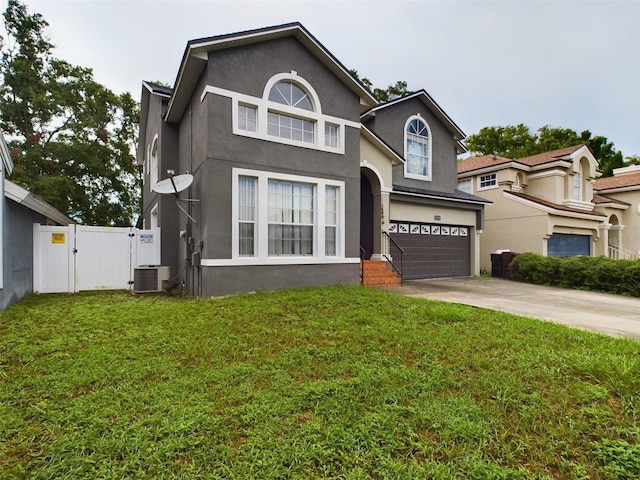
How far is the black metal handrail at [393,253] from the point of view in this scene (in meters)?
11.8

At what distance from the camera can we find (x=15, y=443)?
2.53 metres

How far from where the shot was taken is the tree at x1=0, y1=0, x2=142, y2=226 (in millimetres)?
19266

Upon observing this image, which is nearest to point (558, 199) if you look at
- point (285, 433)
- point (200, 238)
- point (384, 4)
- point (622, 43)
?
point (622, 43)

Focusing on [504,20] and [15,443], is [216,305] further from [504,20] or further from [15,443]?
[504,20]

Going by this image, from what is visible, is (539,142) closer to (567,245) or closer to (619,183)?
(619,183)

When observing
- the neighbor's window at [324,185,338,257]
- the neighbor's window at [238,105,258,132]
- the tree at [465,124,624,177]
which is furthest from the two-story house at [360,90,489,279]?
the tree at [465,124,624,177]

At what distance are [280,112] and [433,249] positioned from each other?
872 cm

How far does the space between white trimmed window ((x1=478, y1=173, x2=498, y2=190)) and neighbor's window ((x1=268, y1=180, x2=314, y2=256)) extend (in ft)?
44.7

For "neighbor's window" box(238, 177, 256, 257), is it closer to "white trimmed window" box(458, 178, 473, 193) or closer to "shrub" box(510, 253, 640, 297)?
"shrub" box(510, 253, 640, 297)

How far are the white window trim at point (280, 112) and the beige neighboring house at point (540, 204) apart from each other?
11.7 meters

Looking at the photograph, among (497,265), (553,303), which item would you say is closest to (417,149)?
(497,265)

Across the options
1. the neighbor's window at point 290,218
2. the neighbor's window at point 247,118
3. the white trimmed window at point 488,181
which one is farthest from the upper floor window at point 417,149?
the neighbor's window at point 247,118

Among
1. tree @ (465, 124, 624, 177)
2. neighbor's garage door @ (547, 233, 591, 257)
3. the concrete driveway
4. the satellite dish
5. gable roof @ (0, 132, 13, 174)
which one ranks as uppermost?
tree @ (465, 124, 624, 177)

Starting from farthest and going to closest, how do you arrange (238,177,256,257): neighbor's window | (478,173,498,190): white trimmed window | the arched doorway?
(478,173,498,190): white trimmed window, the arched doorway, (238,177,256,257): neighbor's window
